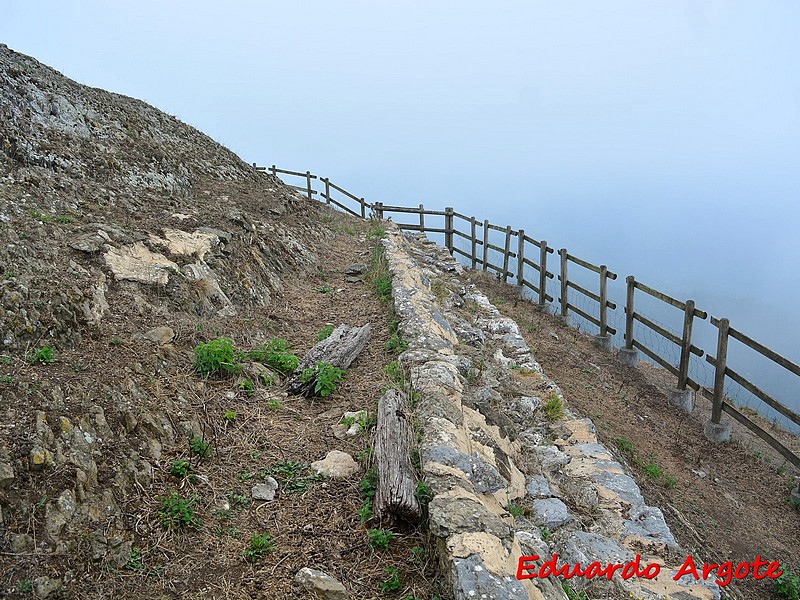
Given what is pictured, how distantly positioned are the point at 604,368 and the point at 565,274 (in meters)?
3.09

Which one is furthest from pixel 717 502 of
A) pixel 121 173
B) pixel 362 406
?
pixel 121 173

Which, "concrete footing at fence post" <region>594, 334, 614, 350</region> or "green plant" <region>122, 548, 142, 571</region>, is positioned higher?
"green plant" <region>122, 548, 142, 571</region>

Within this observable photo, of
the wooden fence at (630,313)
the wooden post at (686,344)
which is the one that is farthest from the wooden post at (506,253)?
Result: the wooden post at (686,344)

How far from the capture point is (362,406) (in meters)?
4.30

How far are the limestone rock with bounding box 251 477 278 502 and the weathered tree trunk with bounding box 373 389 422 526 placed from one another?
0.69 metres

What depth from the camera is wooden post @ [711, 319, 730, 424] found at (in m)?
7.78

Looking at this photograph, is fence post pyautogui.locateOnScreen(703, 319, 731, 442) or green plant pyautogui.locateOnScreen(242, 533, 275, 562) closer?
green plant pyautogui.locateOnScreen(242, 533, 275, 562)

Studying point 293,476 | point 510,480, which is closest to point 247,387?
point 293,476

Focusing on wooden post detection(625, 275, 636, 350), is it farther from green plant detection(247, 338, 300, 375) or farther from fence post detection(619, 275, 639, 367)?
green plant detection(247, 338, 300, 375)

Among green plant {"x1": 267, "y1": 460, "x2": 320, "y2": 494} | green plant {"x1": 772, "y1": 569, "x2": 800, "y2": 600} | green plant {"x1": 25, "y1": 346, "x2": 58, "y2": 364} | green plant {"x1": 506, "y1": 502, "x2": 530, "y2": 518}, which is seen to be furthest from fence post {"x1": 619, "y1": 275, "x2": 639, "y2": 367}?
green plant {"x1": 25, "y1": 346, "x2": 58, "y2": 364}

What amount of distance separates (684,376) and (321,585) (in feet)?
28.2

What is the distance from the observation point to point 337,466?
3504 millimetres

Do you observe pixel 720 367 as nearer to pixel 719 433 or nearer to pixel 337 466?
pixel 719 433

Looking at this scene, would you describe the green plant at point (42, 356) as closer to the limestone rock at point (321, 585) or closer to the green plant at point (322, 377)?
the green plant at point (322, 377)
